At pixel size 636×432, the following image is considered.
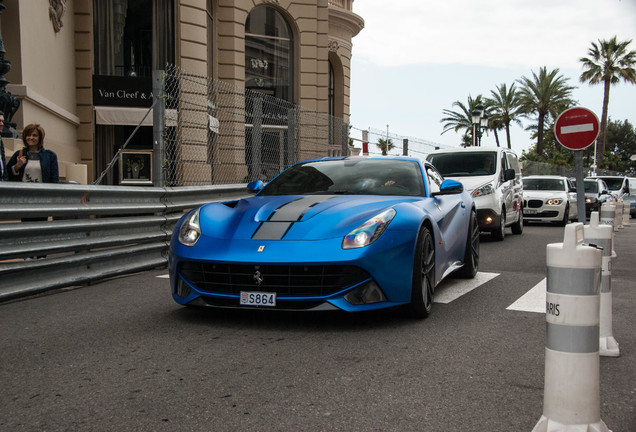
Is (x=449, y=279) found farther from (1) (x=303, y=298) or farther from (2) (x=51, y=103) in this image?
(2) (x=51, y=103)

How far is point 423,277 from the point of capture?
530cm

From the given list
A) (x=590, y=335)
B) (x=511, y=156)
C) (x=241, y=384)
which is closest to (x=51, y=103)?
(x=511, y=156)

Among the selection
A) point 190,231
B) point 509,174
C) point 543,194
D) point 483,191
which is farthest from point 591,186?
point 190,231

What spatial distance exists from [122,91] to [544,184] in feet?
40.4

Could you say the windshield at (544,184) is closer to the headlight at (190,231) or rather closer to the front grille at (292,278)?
the headlight at (190,231)

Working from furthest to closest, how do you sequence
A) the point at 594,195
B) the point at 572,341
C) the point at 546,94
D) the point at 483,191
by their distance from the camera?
1. the point at 546,94
2. the point at 594,195
3. the point at 483,191
4. the point at 572,341

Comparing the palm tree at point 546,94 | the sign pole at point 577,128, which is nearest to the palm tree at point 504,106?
the palm tree at point 546,94

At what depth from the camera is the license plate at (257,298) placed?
16.0 feet

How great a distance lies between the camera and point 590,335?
9.28ft

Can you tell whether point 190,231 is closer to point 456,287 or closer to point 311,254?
point 311,254

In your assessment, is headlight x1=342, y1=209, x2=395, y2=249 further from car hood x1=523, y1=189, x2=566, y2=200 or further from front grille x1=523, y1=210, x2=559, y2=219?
car hood x1=523, y1=189, x2=566, y2=200

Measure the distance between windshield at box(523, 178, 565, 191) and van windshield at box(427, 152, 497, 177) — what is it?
7.09 metres

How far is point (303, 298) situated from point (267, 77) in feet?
68.4

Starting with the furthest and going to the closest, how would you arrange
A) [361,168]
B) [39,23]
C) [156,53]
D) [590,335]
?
[156,53] < [39,23] < [361,168] < [590,335]
